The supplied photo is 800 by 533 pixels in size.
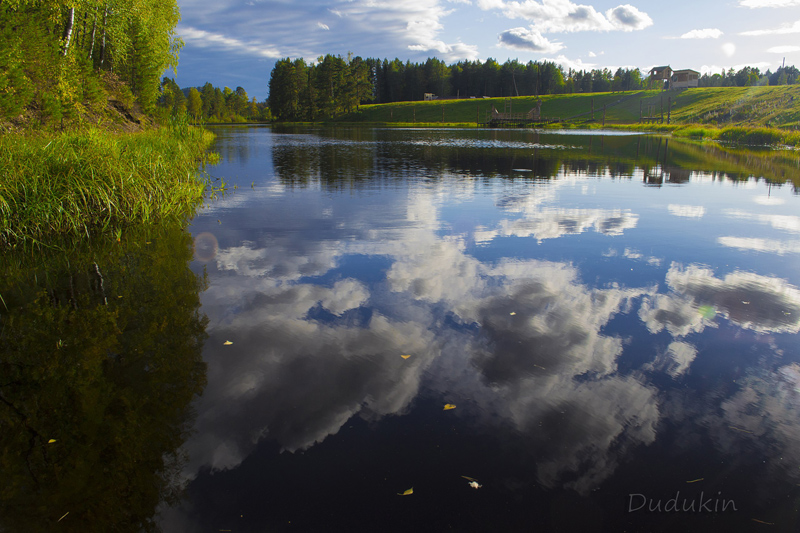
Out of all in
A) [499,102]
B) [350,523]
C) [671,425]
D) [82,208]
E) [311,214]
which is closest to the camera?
[350,523]

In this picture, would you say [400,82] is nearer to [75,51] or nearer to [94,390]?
[75,51]

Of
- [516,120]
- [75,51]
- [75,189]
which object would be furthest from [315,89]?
[75,189]

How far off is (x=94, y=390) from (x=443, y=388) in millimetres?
2672

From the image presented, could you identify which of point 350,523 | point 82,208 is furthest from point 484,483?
point 82,208

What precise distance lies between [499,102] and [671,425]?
10667cm

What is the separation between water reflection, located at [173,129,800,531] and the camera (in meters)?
2.89

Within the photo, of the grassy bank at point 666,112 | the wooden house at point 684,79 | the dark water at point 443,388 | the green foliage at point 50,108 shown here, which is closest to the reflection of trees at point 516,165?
the green foliage at point 50,108

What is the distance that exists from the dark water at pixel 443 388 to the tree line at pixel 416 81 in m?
102

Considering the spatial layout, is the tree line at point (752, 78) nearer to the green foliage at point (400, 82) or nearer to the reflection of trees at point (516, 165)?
the green foliage at point (400, 82)

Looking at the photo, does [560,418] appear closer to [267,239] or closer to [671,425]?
[671,425]

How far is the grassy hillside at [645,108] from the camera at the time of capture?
4938cm

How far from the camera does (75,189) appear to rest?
804 centimetres

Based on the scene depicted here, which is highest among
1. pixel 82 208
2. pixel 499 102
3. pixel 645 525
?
pixel 499 102

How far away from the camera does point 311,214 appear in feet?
36.0
